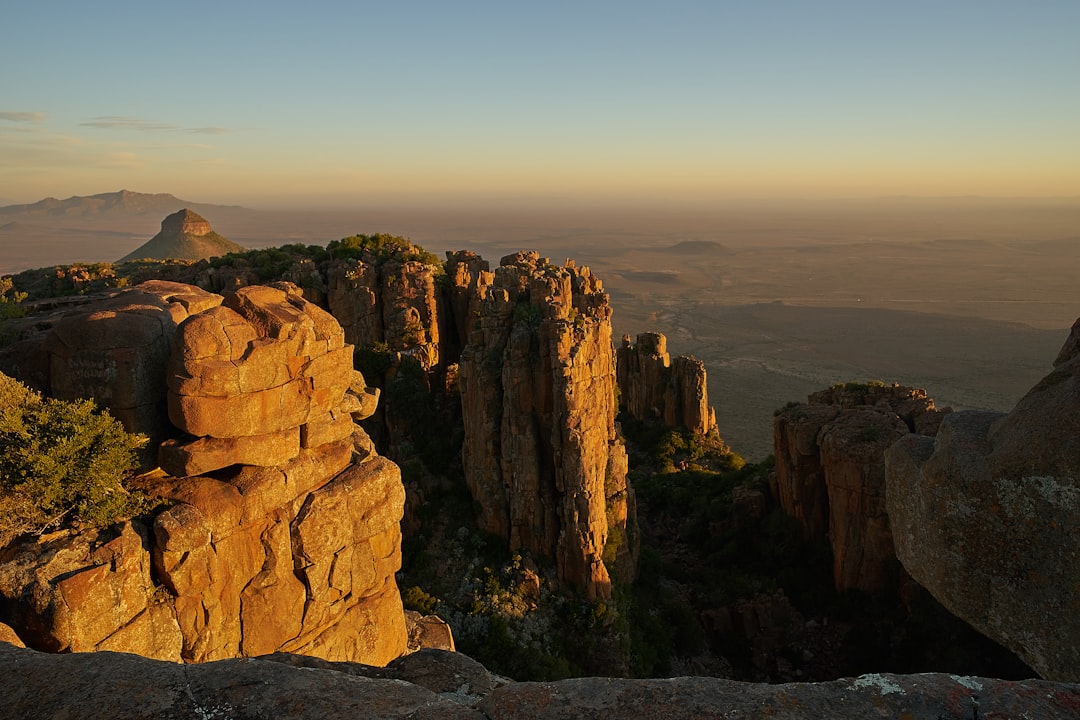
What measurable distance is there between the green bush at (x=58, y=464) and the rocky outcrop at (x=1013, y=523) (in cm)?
1099

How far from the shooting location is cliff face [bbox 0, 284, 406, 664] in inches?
353

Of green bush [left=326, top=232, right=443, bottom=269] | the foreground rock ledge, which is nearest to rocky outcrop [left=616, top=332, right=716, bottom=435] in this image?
green bush [left=326, top=232, right=443, bottom=269]

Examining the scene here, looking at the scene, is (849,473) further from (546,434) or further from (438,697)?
(438,697)

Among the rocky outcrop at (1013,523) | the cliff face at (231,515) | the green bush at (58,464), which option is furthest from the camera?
the green bush at (58,464)

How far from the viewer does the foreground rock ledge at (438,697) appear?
14.1 feet

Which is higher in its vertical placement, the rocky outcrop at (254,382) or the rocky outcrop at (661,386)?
the rocky outcrop at (254,382)

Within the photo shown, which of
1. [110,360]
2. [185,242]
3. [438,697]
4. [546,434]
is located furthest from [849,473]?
[185,242]

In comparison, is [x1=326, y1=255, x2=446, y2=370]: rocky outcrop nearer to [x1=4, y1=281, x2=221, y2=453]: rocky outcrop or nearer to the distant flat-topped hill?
[x1=4, y1=281, x2=221, y2=453]: rocky outcrop

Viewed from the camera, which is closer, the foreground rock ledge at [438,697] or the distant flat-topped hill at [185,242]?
the foreground rock ledge at [438,697]

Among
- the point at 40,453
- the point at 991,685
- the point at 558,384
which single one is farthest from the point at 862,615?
the point at 40,453

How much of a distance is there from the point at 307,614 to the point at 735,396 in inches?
2813

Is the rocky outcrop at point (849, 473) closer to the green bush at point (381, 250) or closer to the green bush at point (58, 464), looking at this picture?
the green bush at point (381, 250)

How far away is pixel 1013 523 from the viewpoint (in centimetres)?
581

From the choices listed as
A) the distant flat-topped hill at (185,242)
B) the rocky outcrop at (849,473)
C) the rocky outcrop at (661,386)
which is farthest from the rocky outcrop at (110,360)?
the distant flat-topped hill at (185,242)
